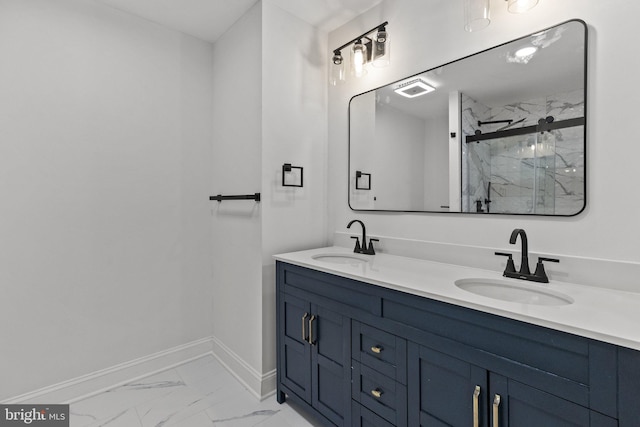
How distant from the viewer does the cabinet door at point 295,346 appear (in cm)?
164

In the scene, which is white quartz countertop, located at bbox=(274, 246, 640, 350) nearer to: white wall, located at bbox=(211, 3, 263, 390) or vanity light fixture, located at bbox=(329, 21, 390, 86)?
white wall, located at bbox=(211, 3, 263, 390)

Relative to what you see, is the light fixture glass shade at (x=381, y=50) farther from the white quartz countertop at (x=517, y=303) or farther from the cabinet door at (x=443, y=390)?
the cabinet door at (x=443, y=390)

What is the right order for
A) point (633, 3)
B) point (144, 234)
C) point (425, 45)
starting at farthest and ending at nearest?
1. point (144, 234)
2. point (425, 45)
3. point (633, 3)

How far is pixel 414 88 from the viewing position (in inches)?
70.4

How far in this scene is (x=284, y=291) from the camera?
1.80 m

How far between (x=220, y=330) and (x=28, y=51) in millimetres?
2170

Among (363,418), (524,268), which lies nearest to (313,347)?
(363,418)

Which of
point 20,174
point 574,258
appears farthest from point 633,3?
point 20,174

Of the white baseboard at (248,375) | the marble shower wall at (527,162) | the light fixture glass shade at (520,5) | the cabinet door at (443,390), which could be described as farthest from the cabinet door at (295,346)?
the light fixture glass shade at (520,5)

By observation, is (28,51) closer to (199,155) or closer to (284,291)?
(199,155)

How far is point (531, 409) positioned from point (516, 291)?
481mm

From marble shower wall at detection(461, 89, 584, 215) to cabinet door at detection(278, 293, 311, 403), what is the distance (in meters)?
1.05

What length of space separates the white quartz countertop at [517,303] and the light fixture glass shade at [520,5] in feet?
3.65

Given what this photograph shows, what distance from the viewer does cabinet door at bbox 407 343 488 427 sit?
3.20 ft
